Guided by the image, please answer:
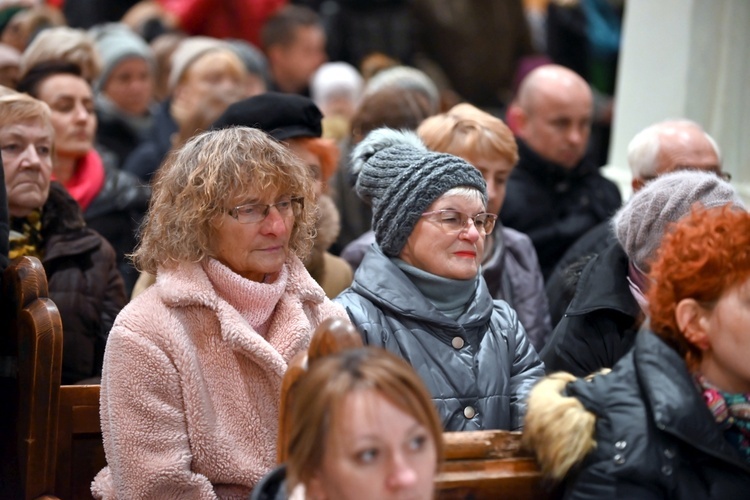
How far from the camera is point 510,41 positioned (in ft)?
29.9

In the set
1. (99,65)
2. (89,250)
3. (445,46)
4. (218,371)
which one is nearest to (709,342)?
(218,371)

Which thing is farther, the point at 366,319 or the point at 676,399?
the point at 366,319

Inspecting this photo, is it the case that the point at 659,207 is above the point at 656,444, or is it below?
above

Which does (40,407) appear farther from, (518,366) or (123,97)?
(123,97)

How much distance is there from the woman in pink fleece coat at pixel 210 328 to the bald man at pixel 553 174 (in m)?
2.24

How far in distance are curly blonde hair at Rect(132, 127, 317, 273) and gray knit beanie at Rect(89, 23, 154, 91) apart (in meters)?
4.00

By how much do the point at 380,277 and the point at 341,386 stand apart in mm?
1218

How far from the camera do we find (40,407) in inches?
125

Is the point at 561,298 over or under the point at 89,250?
under

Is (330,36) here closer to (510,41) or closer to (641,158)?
(510,41)

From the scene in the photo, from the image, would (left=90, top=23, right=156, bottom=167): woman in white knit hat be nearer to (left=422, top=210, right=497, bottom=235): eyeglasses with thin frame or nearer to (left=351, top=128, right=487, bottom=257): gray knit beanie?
(left=351, top=128, right=487, bottom=257): gray knit beanie

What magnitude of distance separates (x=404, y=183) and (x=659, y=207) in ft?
2.60

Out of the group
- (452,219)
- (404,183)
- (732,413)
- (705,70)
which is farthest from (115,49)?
(732,413)

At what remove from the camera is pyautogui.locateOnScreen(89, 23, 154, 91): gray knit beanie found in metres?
7.15
